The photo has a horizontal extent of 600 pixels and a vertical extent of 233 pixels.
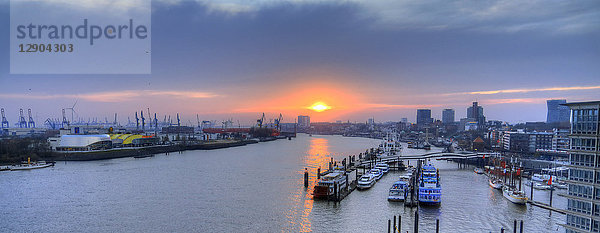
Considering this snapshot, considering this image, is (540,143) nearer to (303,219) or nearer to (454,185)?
(454,185)

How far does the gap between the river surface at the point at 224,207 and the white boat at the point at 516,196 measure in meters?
0.32

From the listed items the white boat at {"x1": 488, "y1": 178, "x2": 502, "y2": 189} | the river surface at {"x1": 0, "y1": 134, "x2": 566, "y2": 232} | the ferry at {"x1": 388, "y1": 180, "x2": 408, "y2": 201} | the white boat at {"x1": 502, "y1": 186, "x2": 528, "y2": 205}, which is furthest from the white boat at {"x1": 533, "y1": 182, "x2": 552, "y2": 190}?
the ferry at {"x1": 388, "y1": 180, "x2": 408, "y2": 201}

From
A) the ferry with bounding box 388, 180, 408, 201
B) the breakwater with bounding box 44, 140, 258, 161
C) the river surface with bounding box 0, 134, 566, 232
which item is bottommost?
the breakwater with bounding box 44, 140, 258, 161

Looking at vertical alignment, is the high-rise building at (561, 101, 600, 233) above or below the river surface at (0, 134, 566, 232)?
above

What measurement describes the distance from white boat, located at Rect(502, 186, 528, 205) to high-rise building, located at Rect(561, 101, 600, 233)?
31.3 ft

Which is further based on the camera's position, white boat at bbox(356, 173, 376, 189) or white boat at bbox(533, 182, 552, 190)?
white boat at bbox(356, 173, 376, 189)

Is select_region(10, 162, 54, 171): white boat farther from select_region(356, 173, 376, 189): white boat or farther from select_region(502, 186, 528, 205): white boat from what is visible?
select_region(502, 186, 528, 205): white boat

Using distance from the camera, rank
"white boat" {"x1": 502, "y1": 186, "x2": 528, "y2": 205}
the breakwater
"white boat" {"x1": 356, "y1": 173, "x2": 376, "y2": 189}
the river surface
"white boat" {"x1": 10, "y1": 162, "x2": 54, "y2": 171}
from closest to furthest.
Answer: the river surface < "white boat" {"x1": 502, "y1": 186, "x2": 528, "y2": 205} < "white boat" {"x1": 356, "y1": 173, "x2": 376, "y2": 189} < "white boat" {"x1": 10, "y1": 162, "x2": 54, "y2": 171} < the breakwater

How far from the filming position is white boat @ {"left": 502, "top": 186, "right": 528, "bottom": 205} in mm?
16266

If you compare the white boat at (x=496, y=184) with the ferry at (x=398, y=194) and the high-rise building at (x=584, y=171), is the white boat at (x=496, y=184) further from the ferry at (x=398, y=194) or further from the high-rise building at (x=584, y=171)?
the high-rise building at (x=584, y=171)

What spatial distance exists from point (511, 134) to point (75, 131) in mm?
51399

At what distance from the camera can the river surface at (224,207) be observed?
13.4m

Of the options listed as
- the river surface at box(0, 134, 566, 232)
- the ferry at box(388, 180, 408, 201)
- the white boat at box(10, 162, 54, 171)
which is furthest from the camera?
the white boat at box(10, 162, 54, 171)

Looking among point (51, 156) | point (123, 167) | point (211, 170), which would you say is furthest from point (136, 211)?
point (51, 156)
